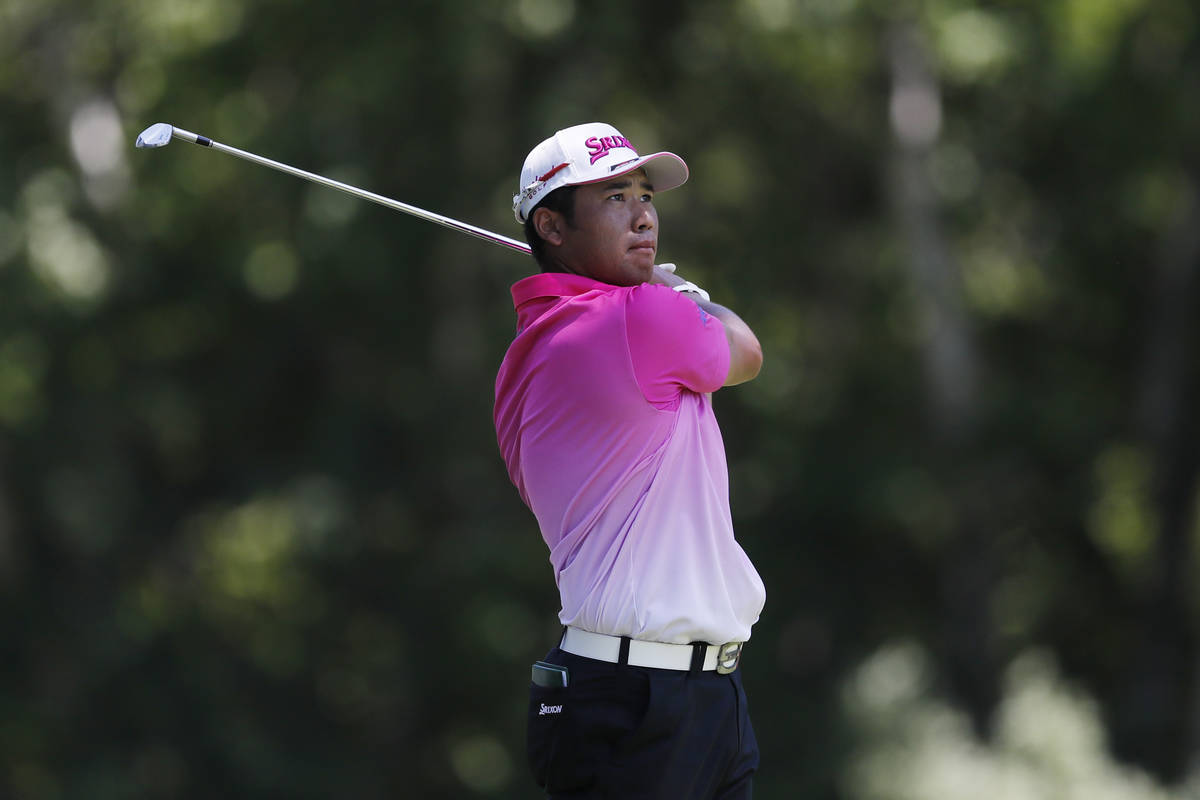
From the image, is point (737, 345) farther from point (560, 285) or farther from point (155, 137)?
point (155, 137)

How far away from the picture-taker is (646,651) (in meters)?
3.16

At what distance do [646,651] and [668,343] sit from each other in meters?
0.57

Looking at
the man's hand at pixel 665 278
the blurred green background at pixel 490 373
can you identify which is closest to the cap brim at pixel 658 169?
the man's hand at pixel 665 278

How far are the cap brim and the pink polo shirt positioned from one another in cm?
24

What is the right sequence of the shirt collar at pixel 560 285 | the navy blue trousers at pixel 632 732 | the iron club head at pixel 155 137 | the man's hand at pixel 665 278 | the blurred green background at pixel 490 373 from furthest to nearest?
the blurred green background at pixel 490 373
the iron club head at pixel 155 137
the man's hand at pixel 665 278
the shirt collar at pixel 560 285
the navy blue trousers at pixel 632 732

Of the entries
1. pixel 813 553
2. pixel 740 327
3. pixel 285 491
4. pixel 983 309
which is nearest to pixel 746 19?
pixel 983 309

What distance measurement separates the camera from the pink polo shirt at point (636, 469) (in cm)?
316

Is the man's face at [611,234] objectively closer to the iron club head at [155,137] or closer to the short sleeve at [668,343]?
the short sleeve at [668,343]

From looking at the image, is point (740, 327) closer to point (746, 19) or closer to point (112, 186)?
point (746, 19)

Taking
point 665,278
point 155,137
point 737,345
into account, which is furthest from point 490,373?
point 737,345

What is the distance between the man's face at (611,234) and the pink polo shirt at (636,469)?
0.13m

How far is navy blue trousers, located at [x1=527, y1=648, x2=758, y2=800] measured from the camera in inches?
124

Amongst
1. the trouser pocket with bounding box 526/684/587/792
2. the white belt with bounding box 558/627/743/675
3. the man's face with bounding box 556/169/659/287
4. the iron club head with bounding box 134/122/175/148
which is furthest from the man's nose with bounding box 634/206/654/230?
the iron club head with bounding box 134/122/175/148

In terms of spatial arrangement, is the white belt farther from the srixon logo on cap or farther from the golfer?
the srixon logo on cap
